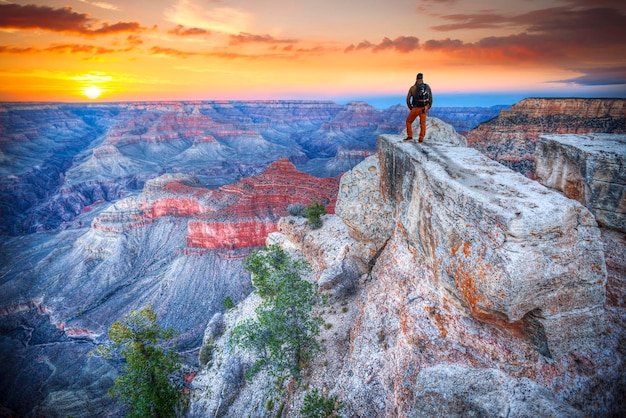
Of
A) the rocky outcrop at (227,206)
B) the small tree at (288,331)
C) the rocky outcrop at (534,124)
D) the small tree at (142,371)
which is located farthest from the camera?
the rocky outcrop at (227,206)

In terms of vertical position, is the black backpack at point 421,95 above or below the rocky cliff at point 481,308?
above

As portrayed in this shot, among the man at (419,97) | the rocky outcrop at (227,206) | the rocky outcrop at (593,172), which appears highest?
the man at (419,97)

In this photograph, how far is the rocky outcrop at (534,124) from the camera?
51.8 metres

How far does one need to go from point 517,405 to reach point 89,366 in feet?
145

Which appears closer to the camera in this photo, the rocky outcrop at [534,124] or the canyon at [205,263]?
the canyon at [205,263]

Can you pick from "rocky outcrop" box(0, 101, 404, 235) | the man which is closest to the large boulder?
the man

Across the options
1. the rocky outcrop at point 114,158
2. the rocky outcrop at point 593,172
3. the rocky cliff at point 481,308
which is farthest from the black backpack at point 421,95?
the rocky outcrop at point 114,158

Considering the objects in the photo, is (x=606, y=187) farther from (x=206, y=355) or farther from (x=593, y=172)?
(x=206, y=355)

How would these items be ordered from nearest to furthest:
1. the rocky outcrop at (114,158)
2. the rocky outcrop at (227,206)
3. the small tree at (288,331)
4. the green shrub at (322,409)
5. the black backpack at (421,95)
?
the green shrub at (322,409)
the black backpack at (421,95)
the small tree at (288,331)
the rocky outcrop at (227,206)
the rocky outcrop at (114,158)

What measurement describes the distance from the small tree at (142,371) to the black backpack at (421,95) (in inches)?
670

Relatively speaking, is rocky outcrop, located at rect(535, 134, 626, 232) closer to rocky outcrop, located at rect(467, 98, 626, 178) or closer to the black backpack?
the black backpack

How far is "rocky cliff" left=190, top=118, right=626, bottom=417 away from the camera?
7719 mm

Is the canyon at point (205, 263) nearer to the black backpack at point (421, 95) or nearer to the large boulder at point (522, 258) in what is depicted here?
the large boulder at point (522, 258)

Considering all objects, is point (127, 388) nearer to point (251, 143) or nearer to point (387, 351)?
point (387, 351)
